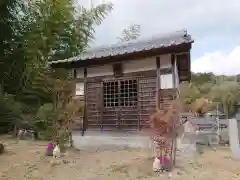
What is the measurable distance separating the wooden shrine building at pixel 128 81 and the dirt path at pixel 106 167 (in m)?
1.52

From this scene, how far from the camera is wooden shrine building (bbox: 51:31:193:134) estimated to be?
8.30 meters

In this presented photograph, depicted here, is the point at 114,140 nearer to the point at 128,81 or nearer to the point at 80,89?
the point at 128,81

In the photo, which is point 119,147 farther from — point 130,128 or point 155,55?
point 155,55

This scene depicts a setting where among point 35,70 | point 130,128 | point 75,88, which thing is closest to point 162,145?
point 130,128

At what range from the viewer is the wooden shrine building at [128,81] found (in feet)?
27.2

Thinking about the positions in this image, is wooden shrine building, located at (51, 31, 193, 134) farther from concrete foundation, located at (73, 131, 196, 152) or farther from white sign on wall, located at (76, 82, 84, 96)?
concrete foundation, located at (73, 131, 196, 152)

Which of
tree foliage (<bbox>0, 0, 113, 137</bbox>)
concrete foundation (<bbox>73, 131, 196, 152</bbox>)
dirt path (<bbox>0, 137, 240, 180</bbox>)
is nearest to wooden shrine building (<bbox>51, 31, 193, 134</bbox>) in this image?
concrete foundation (<bbox>73, 131, 196, 152</bbox>)

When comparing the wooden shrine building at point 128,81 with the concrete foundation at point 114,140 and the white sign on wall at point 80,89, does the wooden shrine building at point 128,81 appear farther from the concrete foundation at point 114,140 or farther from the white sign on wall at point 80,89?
the concrete foundation at point 114,140

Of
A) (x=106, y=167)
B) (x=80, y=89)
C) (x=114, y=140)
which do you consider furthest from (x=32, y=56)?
(x=106, y=167)

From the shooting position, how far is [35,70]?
11.0m

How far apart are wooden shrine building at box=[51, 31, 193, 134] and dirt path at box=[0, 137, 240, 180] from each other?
1516 millimetres

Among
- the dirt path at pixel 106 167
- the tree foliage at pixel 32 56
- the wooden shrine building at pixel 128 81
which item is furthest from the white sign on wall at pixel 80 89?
the dirt path at pixel 106 167

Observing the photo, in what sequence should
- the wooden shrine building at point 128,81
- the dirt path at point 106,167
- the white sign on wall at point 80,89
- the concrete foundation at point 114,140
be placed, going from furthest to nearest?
the white sign on wall at point 80,89 < the wooden shrine building at point 128,81 < the concrete foundation at point 114,140 < the dirt path at point 106,167

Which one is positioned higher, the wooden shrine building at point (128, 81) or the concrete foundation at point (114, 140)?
the wooden shrine building at point (128, 81)
